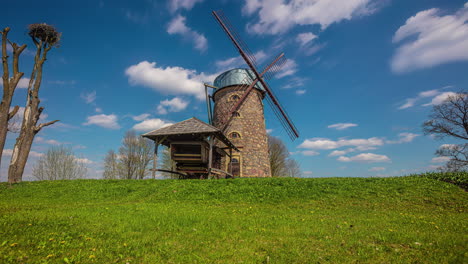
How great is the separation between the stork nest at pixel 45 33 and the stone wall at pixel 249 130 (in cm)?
1367

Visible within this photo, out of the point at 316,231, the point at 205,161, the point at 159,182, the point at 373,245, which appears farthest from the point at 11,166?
the point at 373,245

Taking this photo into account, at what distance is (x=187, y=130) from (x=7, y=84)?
10253 millimetres

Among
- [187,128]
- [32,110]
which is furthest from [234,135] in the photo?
[32,110]

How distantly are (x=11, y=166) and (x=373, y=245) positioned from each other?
754 inches

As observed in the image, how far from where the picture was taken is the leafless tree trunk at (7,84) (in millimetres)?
11789

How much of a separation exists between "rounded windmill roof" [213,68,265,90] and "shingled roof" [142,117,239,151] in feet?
24.3

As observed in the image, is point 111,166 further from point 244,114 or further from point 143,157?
point 244,114

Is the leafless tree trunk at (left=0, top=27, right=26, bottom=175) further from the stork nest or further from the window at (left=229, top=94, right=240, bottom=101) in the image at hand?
the window at (left=229, top=94, right=240, bottom=101)

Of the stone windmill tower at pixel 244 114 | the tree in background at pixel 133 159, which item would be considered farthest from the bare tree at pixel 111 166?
the stone windmill tower at pixel 244 114

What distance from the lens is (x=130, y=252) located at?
13.9 ft

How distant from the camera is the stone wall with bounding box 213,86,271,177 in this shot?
21406 millimetres

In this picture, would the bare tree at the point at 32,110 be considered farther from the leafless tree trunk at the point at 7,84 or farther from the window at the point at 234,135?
the window at the point at 234,135

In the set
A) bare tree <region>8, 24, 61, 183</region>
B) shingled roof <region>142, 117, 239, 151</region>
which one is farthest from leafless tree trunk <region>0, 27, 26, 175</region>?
shingled roof <region>142, 117, 239, 151</region>

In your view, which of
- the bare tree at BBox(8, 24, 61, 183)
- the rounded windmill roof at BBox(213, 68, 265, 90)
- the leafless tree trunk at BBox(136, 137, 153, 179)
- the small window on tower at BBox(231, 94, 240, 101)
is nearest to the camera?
the bare tree at BBox(8, 24, 61, 183)
